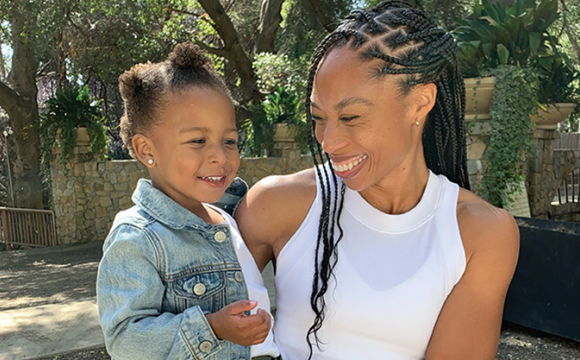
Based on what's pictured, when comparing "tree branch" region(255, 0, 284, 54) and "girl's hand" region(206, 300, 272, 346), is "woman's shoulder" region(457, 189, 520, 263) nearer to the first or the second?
"girl's hand" region(206, 300, 272, 346)

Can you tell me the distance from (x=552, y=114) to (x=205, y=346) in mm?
6277

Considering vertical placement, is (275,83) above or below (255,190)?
above

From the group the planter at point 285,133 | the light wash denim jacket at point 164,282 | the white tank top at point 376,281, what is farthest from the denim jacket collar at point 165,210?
the planter at point 285,133

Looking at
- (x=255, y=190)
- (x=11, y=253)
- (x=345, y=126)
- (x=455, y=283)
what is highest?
(x=345, y=126)

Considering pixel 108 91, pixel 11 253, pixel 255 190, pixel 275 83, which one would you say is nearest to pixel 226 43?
pixel 275 83

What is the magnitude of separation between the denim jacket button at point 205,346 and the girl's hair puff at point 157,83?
0.61 metres

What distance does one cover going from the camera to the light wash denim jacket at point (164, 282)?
127 centimetres

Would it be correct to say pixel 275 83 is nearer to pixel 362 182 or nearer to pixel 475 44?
pixel 475 44

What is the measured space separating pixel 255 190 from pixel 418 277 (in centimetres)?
54

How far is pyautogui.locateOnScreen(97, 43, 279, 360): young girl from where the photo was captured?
1.27 m

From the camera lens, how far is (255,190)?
5.26 ft

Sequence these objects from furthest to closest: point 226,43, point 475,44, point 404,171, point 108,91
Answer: point 108,91 < point 226,43 < point 475,44 < point 404,171

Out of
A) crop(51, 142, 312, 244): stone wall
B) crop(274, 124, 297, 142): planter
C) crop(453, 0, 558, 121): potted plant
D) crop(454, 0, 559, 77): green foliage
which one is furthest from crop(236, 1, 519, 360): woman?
crop(51, 142, 312, 244): stone wall

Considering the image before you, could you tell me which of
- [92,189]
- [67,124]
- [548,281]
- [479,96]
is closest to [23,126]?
[67,124]
